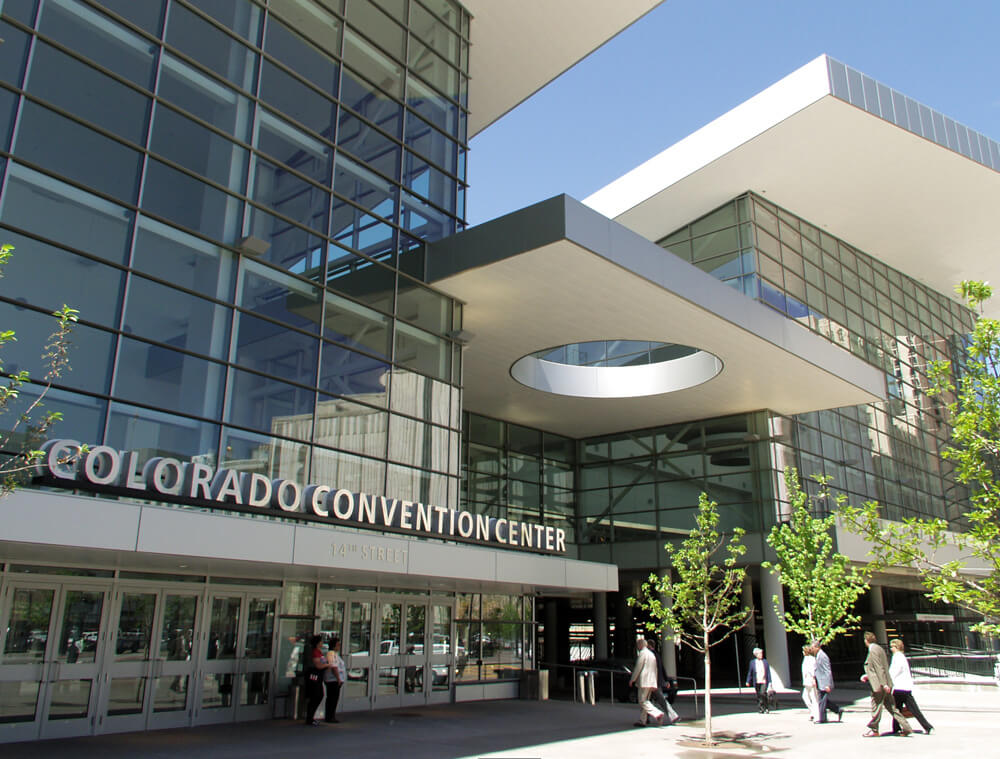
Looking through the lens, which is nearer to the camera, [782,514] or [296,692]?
[296,692]

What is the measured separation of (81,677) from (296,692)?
4068 millimetres

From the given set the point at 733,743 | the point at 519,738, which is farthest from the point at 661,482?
the point at 519,738

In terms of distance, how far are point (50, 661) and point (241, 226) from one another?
8.18 metres

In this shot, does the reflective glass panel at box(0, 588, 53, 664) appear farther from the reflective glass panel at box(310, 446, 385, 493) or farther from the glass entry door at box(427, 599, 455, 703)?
the glass entry door at box(427, 599, 455, 703)

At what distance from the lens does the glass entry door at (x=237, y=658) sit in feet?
47.9

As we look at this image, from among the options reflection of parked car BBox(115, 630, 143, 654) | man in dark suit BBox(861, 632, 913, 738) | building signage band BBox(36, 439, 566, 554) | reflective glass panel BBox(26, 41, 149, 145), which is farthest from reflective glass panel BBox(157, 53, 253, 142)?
man in dark suit BBox(861, 632, 913, 738)

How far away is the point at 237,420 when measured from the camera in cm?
1498

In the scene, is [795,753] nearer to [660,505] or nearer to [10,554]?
[10,554]

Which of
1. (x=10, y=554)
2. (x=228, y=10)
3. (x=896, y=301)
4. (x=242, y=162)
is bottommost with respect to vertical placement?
(x=10, y=554)

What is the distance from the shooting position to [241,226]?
15828 mm

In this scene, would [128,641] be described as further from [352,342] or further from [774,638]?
[774,638]

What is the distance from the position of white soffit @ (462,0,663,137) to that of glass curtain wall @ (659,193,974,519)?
9.57 m

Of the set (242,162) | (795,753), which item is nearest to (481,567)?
(795,753)

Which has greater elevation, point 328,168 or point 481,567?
point 328,168
